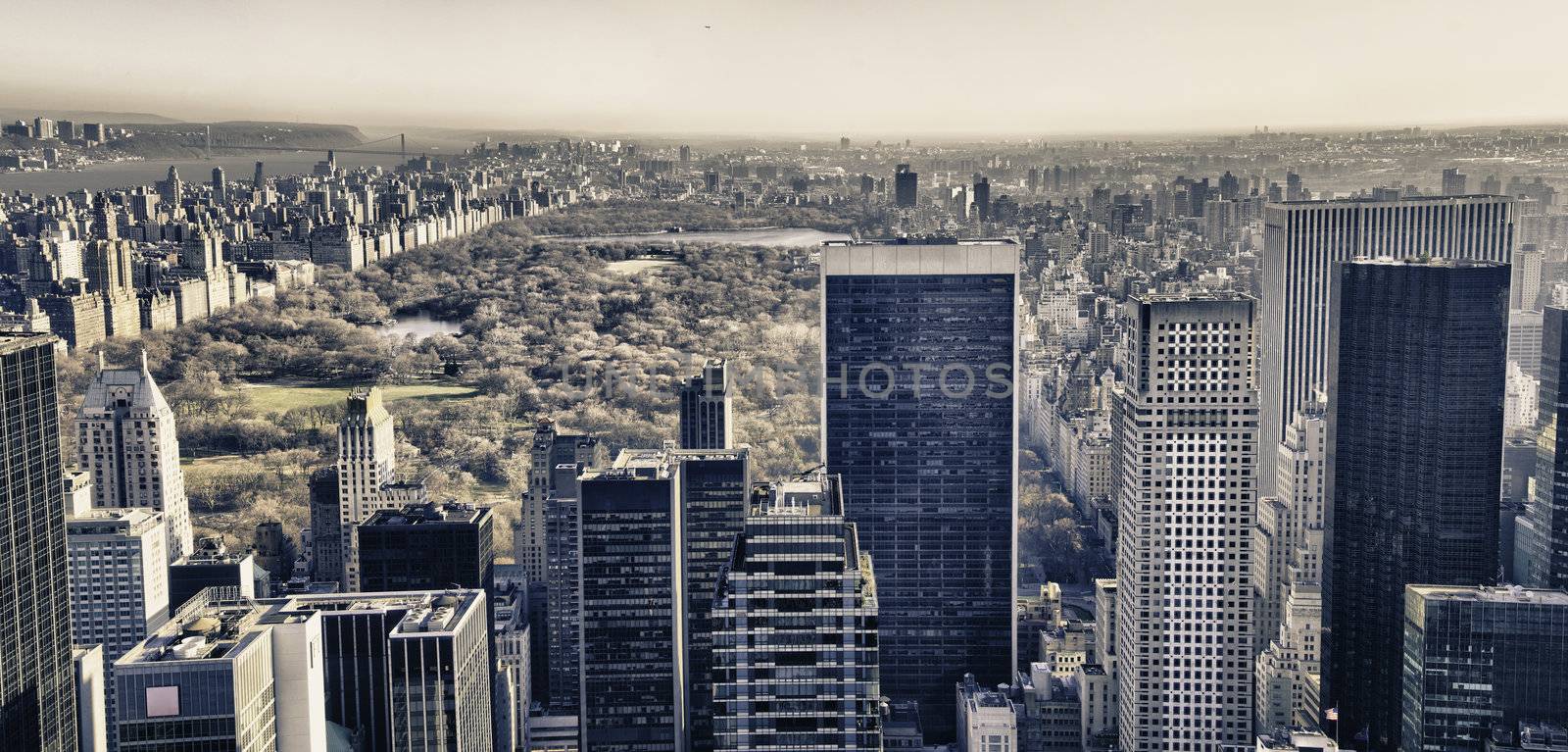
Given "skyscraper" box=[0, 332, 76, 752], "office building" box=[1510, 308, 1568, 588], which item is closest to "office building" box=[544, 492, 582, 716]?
"skyscraper" box=[0, 332, 76, 752]

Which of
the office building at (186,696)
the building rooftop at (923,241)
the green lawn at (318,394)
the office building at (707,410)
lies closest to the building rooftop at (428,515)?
the green lawn at (318,394)

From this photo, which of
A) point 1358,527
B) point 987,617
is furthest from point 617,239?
point 1358,527

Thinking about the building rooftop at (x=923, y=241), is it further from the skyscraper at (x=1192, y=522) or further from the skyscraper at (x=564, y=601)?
the skyscraper at (x=564, y=601)

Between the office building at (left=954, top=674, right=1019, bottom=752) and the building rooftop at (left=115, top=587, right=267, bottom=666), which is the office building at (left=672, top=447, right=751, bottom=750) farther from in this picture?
the building rooftop at (left=115, top=587, right=267, bottom=666)

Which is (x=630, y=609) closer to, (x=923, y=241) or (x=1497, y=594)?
(x=923, y=241)

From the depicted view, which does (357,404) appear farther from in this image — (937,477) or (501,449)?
(937,477)

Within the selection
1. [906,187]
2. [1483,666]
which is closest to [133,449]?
[906,187]

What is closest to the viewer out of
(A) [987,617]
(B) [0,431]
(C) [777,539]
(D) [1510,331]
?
(C) [777,539]

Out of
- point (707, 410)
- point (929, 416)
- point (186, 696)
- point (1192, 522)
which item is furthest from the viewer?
point (929, 416)
